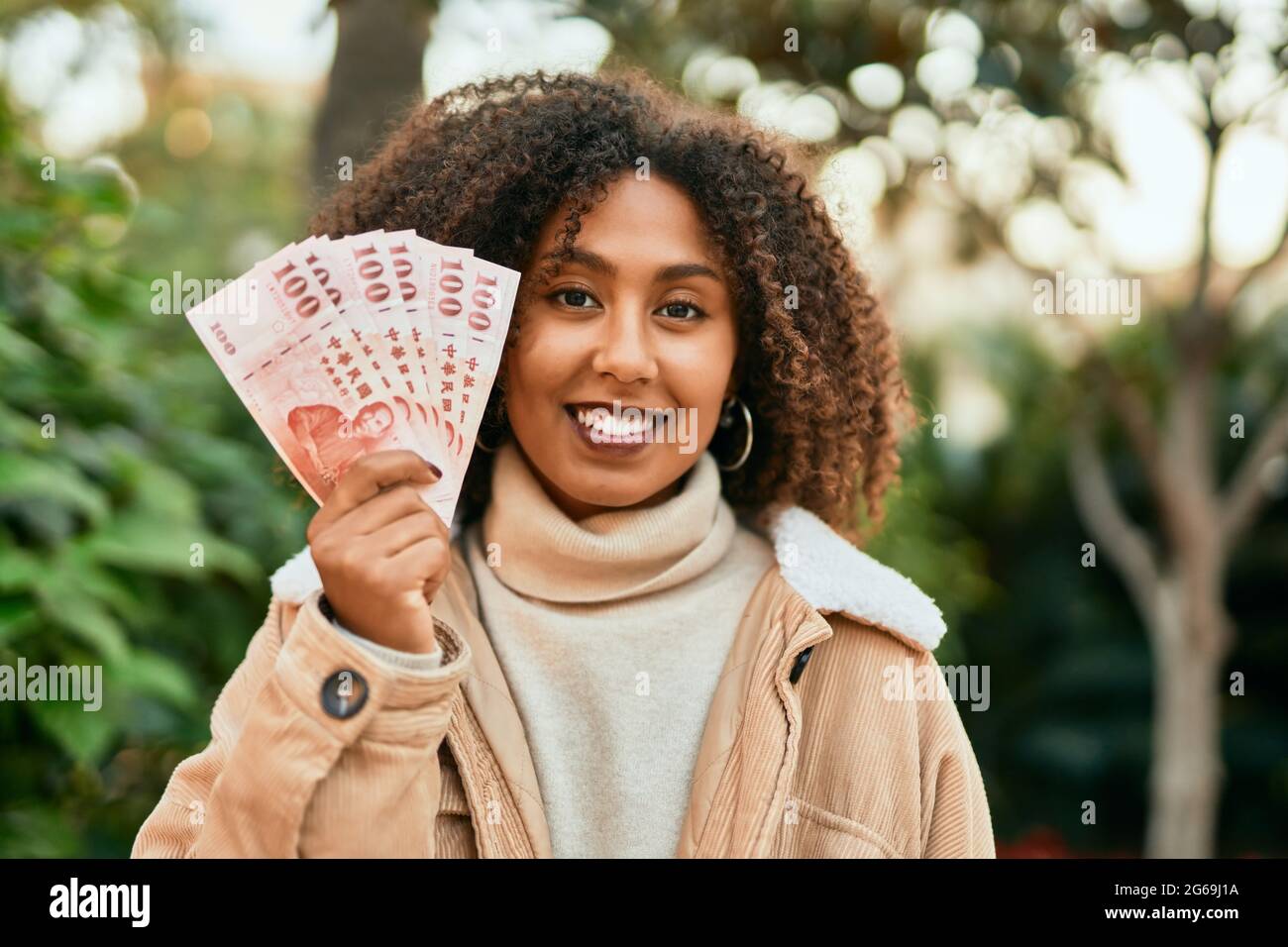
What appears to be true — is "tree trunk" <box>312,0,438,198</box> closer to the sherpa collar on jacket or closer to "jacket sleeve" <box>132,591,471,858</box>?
the sherpa collar on jacket

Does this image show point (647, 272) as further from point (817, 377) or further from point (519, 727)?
point (519, 727)

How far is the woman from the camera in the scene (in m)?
2.00

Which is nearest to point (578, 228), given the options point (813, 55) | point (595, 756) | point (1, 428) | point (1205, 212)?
point (595, 756)

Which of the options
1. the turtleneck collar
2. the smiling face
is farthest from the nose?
the turtleneck collar

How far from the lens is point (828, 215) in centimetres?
249

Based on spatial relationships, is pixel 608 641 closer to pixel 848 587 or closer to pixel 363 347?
pixel 848 587

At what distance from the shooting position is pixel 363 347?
73.7 inches

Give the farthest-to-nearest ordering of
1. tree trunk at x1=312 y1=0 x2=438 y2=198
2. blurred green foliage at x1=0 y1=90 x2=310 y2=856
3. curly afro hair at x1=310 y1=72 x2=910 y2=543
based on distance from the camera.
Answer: tree trunk at x1=312 y1=0 x2=438 y2=198
blurred green foliage at x1=0 y1=90 x2=310 y2=856
curly afro hair at x1=310 y1=72 x2=910 y2=543

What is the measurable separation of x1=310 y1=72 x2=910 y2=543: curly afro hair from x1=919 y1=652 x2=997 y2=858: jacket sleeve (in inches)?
20.3

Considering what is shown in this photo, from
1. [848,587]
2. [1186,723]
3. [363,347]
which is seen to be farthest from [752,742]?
[1186,723]

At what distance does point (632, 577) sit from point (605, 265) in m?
0.54

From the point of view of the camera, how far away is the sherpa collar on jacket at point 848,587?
2148mm

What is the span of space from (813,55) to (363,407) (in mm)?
3434

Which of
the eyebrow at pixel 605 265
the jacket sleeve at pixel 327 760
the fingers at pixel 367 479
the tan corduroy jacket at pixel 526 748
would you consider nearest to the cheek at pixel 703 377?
the eyebrow at pixel 605 265
